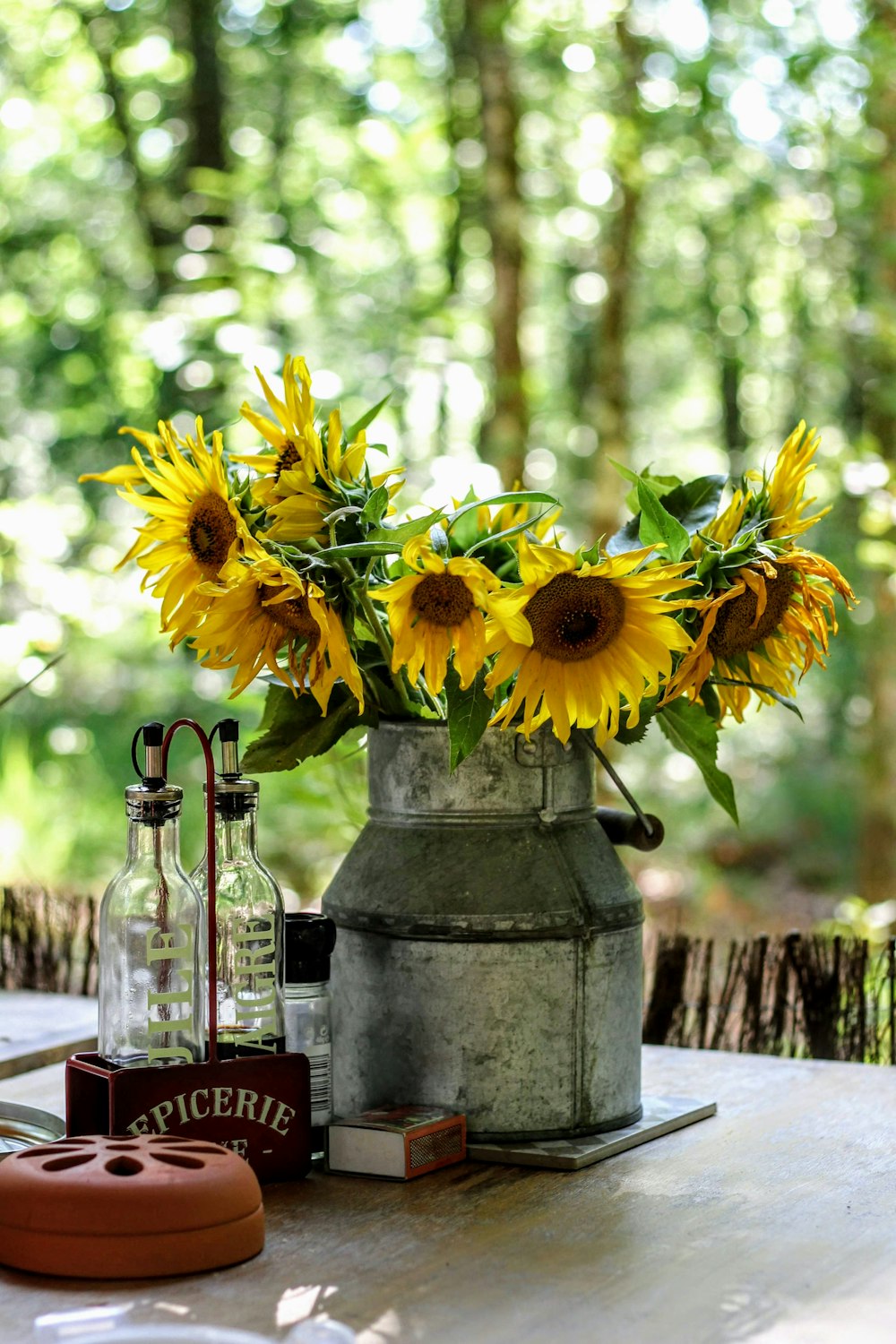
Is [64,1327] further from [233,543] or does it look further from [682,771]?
[682,771]

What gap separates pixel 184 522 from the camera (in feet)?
3.02

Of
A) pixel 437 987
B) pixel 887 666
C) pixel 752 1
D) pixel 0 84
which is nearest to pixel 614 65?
pixel 752 1

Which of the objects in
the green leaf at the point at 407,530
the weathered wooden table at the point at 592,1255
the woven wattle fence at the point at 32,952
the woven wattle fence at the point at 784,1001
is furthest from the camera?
the woven wattle fence at the point at 32,952

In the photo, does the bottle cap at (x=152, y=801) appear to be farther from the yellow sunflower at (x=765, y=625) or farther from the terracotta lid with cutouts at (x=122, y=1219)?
the yellow sunflower at (x=765, y=625)

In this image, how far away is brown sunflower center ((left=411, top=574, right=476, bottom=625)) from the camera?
32.7 inches

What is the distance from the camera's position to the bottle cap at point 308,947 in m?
0.91

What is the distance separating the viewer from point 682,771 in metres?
7.84

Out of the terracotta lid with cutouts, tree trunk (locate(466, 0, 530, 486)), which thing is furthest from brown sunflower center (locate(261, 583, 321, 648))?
tree trunk (locate(466, 0, 530, 486))

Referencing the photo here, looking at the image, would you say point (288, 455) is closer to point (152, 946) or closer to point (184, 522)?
point (184, 522)

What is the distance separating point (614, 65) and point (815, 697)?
362cm

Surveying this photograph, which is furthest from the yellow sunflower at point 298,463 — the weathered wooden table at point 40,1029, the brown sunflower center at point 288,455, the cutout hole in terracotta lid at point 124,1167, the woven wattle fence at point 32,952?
the woven wattle fence at point 32,952

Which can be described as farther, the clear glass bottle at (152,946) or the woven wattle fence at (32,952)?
the woven wattle fence at (32,952)

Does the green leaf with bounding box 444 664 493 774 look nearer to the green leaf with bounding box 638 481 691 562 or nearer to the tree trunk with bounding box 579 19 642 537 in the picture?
the green leaf with bounding box 638 481 691 562

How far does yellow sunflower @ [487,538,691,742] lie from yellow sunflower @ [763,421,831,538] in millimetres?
116
